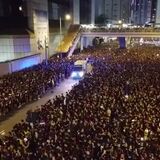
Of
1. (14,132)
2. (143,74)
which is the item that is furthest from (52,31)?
(14,132)

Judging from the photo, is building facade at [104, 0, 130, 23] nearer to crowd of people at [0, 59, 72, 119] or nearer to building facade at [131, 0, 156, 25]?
building facade at [131, 0, 156, 25]

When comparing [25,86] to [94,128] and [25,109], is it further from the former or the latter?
[94,128]

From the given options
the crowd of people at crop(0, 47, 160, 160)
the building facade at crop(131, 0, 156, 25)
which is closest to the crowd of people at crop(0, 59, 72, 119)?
the crowd of people at crop(0, 47, 160, 160)

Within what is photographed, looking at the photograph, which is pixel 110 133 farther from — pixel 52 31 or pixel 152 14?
pixel 152 14

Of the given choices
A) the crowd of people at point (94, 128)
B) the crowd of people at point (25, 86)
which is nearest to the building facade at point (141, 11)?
the crowd of people at point (25, 86)

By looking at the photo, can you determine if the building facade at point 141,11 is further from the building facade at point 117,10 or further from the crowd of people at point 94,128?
the crowd of people at point 94,128

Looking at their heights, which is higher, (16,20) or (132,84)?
(16,20)

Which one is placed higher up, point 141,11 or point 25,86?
point 141,11


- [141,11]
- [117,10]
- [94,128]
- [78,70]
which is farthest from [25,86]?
[141,11]
